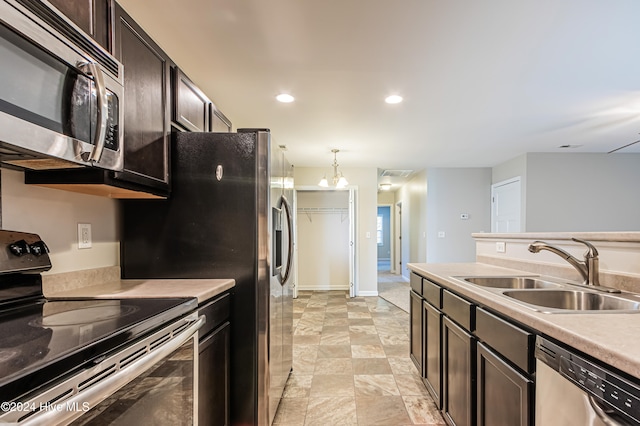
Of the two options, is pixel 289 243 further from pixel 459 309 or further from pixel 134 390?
pixel 134 390

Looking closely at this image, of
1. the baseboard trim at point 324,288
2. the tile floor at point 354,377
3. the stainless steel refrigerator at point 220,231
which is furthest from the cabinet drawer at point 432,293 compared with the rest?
the baseboard trim at point 324,288

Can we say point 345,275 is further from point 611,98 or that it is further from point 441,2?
point 441,2

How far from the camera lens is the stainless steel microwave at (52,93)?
771mm

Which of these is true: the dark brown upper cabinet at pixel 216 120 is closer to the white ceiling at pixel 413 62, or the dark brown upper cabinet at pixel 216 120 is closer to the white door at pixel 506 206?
the white ceiling at pixel 413 62

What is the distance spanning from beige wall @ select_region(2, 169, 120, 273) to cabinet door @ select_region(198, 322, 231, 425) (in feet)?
2.47

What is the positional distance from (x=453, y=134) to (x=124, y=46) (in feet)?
11.8

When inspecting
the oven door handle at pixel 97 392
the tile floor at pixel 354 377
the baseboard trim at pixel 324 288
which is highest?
the oven door handle at pixel 97 392

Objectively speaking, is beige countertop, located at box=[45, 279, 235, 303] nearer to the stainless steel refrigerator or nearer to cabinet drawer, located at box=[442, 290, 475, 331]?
the stainless steel refrigerator

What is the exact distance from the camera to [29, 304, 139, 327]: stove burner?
918 millimetres

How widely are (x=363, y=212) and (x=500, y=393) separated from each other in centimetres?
459

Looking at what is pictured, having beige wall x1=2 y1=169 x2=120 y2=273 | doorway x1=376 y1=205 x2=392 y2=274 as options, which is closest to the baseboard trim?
beige wall x1=2 y1=169 x2=120 y2=273

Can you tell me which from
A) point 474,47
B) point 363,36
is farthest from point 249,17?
point 474,47

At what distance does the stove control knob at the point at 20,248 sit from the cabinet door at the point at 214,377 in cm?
77

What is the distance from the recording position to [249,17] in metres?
1.70
